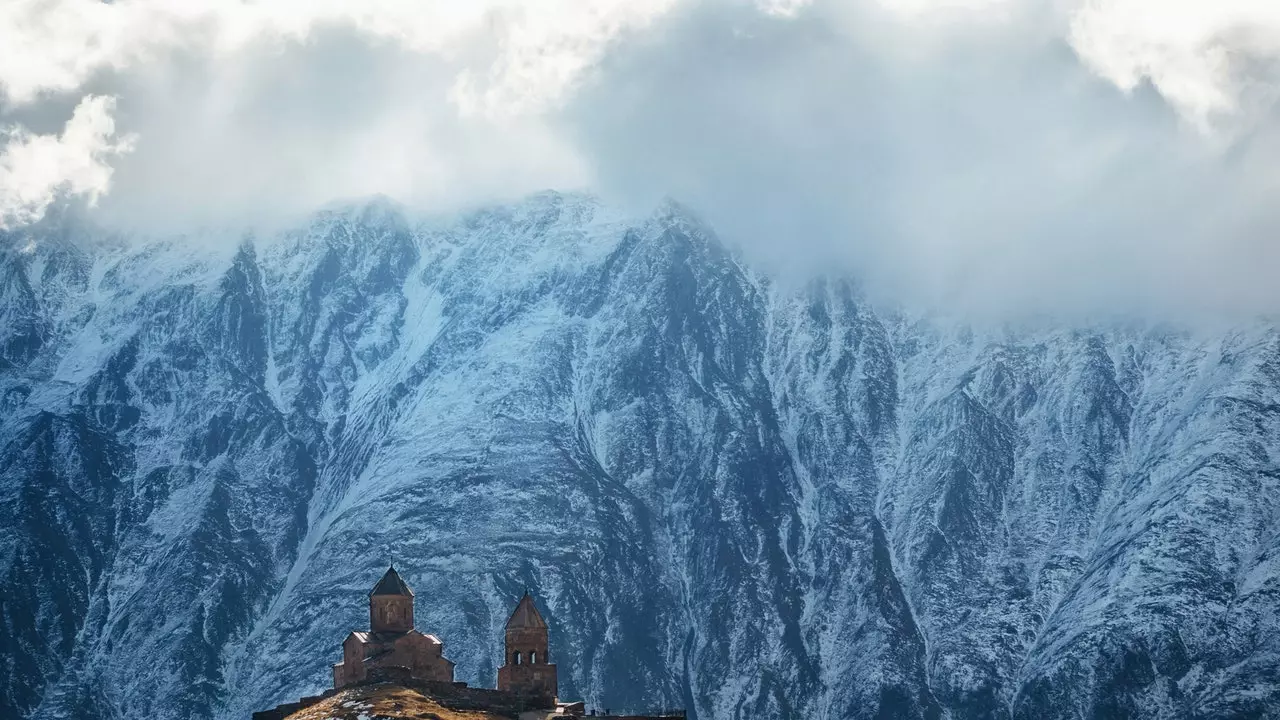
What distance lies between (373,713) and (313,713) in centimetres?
883

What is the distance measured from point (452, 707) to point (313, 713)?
11634 mm

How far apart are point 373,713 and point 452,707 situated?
1195 centimetres

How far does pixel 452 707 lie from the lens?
200 metres

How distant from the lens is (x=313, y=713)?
196 m

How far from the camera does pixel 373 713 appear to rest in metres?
189
